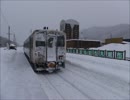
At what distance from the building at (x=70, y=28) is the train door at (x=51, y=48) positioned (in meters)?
77.2

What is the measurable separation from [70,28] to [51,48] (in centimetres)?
7951

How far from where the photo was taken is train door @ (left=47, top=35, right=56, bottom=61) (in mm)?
18188

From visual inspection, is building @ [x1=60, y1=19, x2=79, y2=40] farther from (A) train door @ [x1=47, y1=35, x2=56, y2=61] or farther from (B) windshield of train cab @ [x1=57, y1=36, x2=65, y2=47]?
(A) train door @ [x1=47, y1=35, x2=56, y2=61]

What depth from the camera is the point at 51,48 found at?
1839 cm

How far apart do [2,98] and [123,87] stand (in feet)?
18.7

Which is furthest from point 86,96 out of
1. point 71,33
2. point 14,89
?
point 71,33

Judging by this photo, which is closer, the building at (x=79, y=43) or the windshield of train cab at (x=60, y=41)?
the windshield of train cab at (x=60, y=41)

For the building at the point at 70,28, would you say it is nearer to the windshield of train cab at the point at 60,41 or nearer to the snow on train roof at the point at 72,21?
the snow on train roof at the point at 72,21

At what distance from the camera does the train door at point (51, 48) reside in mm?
18188

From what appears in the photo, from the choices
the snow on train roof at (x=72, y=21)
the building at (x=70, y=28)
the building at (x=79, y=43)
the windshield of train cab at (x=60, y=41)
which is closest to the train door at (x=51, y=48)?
the windshield of train cab at (x=60, y=41)

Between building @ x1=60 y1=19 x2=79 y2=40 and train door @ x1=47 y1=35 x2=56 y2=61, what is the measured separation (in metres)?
77.2

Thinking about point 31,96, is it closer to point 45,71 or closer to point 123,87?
point 123,87

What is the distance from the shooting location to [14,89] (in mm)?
10523

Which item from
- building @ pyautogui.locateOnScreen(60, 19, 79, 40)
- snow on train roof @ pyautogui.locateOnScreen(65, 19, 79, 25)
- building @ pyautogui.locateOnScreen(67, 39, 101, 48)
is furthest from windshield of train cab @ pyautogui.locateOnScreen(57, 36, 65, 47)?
snow on train roof @ pyautogui.locateOnScreen(65, 19, 79, 25)
